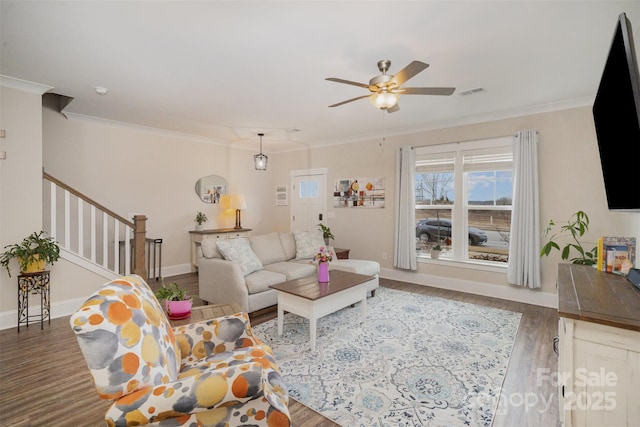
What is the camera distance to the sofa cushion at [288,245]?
469cm

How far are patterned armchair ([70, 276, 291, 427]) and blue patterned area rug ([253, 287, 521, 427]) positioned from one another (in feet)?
2.73

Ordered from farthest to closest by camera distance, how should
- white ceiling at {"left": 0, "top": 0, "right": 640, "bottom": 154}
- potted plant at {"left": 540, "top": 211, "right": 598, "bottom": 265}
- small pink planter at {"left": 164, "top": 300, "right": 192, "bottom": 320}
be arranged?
potted plant at {"left": 540, "top": 211, "right": 598, "bottom": 265} < small pink planter at {"left": 164, "top": 300, "right": 192, "bottom": 320} < white ceiling at {"left": 0, "top": 0, "right": 640, "bottom": 154}

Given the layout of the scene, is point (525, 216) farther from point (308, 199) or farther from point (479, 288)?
point (308, 199)

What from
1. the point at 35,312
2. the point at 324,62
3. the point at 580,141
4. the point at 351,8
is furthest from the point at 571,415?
the point at 35,312

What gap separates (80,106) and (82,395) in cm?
371

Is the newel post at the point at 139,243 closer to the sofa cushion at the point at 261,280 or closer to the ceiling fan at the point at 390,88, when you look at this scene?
the sofa cushion at the point at 261,280

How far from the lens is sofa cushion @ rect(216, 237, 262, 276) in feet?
12.0

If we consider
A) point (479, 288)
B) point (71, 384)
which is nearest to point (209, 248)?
point (71, 384)

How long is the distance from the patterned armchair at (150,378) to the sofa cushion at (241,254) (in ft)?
7.21

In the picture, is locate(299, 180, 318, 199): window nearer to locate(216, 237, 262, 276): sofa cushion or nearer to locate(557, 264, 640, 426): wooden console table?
locate(216, 237, 262, 276): sofa cushion

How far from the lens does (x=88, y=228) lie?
451cm

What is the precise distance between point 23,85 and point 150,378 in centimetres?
378

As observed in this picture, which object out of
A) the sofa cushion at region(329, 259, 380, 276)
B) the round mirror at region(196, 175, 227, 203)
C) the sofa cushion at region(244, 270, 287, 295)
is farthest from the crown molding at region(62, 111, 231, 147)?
the sofa cushion at region(329, 259, 380, 276)

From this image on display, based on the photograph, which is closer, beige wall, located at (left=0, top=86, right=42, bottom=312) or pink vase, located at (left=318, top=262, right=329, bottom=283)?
beige wall, located at (left=0, top=86, right=42, bottom=312)
